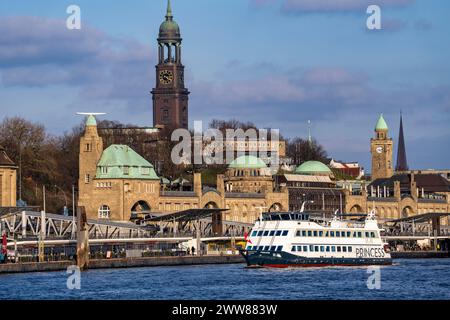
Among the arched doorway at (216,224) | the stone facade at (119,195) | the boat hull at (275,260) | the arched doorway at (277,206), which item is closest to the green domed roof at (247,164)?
→ the arched doorway at (277,206)

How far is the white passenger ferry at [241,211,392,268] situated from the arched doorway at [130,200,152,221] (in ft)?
143

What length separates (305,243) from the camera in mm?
94688

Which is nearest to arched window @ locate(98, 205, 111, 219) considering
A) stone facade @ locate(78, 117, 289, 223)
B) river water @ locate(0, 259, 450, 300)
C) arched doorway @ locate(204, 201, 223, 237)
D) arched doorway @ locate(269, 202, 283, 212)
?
stone facade @ locate(78, 117, 289, 223)

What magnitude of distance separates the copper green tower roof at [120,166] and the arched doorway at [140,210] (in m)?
3.09

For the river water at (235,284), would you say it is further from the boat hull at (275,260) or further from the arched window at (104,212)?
the arched window at (104,212)

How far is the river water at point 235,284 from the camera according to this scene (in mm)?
63375

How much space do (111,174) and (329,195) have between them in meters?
45.7

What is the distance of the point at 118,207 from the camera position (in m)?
140

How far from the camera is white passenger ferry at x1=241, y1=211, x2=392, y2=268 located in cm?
9344

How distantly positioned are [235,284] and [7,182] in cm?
5587

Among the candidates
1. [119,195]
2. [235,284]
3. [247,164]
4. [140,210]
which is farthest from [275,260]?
[247,164]

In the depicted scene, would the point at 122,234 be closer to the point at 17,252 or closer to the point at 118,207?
the point at 118,207

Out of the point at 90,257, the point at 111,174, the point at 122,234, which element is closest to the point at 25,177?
the point at 111,174

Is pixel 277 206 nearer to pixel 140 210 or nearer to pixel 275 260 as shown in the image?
pixel 140 210
